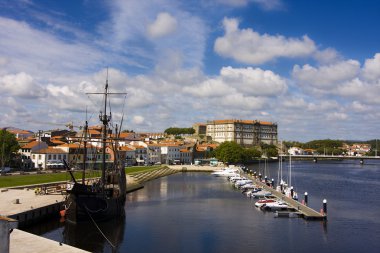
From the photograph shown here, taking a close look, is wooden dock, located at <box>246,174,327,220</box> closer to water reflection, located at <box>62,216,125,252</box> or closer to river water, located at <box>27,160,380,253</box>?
river water, located at <box>27,160,380,253</box>

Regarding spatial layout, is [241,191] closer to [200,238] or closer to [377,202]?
[377,202]

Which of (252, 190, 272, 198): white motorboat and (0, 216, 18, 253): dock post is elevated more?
(0, 216, 18, 253): dock post

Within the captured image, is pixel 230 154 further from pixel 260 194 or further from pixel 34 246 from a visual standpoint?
pixel 34 246

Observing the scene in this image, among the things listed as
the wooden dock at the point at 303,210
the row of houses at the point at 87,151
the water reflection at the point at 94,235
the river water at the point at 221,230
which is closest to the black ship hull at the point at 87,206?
the water reflection at the point at 94,235

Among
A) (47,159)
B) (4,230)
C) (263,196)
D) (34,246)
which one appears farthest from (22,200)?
(47,159)

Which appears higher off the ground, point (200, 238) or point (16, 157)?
point (16, 157)

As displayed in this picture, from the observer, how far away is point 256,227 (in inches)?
1850

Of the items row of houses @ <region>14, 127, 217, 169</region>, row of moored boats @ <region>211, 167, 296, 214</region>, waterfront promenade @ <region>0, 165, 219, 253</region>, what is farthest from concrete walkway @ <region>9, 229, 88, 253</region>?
row of houses @ <region>14, 127, 217, 169</region>

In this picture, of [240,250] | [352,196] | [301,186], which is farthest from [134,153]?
[240,250]

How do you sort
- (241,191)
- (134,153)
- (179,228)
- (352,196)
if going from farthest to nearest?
(134,153) < (241,191) < (352,196) < (179,228)

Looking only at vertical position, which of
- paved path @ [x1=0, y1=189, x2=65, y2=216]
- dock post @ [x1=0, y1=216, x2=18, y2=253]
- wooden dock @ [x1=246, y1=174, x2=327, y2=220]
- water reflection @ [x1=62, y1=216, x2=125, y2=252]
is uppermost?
dock post @ [x1=0, y1=216, x2=18, y2=253]

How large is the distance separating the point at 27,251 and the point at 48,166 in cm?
8644

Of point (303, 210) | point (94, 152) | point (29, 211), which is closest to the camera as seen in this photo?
point (29, 211)

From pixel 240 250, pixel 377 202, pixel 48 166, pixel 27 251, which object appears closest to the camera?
pixel 27 251
